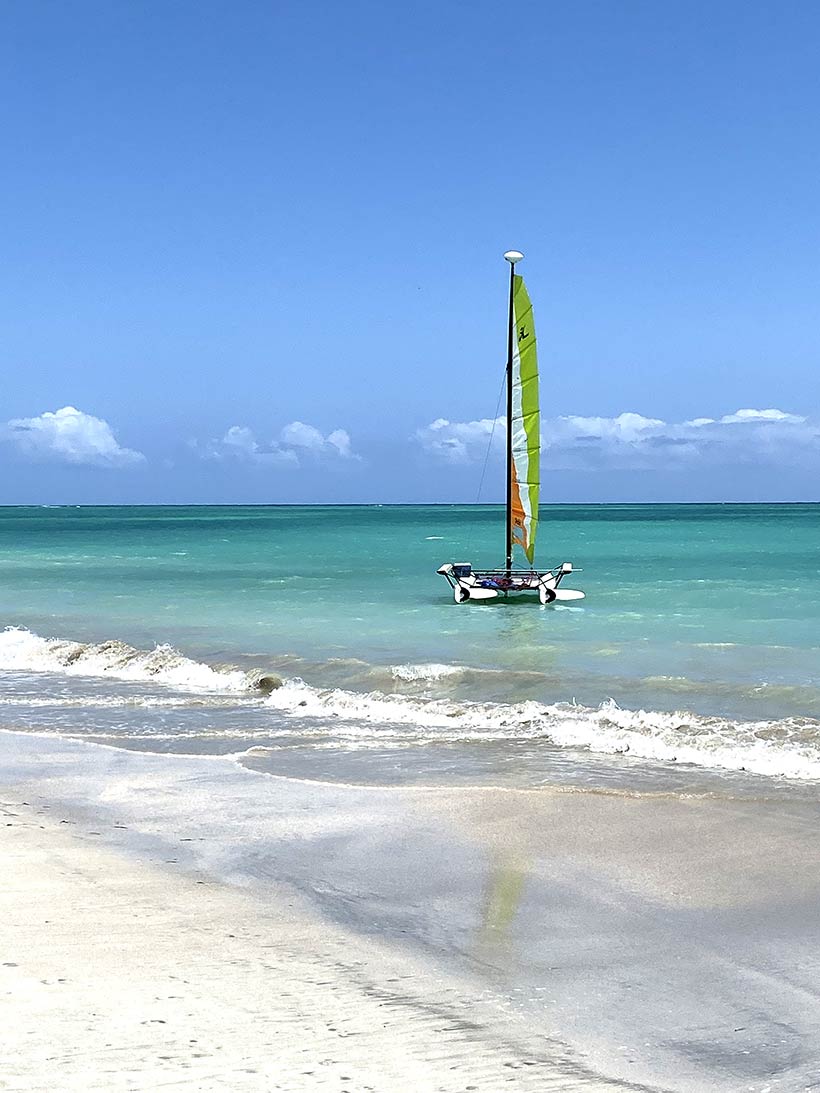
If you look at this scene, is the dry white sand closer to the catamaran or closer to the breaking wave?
the breaking wave

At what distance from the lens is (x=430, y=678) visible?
16.7 meters

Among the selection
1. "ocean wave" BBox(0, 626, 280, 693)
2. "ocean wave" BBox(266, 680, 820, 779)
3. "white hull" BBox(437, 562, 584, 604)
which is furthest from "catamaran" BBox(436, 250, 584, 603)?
"ocean wave" BBox(266, 680, 820, 779)

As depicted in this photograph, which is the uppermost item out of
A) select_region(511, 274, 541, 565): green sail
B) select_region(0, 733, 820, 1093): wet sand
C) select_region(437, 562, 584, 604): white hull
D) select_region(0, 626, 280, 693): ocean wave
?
select_region(511, 274, 541, 565): green sail

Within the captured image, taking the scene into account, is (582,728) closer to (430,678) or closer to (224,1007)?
(430,678)

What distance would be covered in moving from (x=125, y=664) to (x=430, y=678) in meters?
5.39

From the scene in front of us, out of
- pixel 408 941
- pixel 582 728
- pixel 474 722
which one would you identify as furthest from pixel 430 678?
pixel 408 941

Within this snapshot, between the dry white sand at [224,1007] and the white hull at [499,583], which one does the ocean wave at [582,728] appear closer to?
the dry white sand at [224,1007]

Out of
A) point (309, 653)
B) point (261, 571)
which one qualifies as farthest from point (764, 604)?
point (261, 571)

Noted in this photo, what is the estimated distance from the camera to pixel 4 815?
8.27 metres

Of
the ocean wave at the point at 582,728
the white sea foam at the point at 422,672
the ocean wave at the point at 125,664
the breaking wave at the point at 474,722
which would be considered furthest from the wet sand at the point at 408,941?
the white sea foam at the point at 422,672

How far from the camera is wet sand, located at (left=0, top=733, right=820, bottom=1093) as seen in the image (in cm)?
434

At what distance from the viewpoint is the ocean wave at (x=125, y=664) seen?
16.4 metres

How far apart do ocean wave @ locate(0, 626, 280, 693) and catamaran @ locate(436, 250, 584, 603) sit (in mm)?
11026

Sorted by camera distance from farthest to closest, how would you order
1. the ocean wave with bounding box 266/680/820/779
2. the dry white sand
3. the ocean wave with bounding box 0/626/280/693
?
the ocean wave with bounding box 0/626/280/693 < the ocean wave with bounding box 266/680/820/779 < the dry white sand
